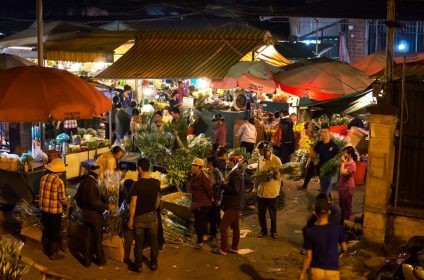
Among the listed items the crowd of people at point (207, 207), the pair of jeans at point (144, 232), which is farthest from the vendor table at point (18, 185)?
the pair of jeans at point (144, 232)

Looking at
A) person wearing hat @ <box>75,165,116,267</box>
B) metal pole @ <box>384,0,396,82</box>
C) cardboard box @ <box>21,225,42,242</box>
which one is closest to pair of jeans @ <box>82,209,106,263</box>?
person wearing hat @ <box>75,165,116,267</box>

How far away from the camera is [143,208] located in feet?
28.6

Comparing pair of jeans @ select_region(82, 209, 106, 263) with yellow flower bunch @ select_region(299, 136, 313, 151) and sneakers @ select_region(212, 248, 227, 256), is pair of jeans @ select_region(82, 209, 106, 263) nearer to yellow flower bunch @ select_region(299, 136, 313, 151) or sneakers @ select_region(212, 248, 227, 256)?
sneakers @ select_region(212, 248, 227, 256)

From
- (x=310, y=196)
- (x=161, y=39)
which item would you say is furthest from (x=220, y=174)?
(x=161, y=39)

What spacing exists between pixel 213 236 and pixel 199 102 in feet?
29.4

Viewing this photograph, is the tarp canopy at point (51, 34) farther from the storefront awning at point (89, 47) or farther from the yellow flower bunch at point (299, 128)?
the yellow flower bunch at point (299, 128)

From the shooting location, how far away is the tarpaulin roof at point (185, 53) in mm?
14109

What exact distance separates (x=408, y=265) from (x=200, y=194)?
3.80m

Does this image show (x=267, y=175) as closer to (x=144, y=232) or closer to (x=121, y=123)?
(x=144, y=232)

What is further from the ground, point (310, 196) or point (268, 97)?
point (268, 97)

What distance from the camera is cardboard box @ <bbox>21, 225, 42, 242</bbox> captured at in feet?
32.0

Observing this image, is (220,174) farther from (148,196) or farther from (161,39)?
(161,39)

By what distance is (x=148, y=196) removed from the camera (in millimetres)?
8703

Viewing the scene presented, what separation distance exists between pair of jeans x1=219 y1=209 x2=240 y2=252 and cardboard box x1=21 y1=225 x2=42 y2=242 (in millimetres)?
3114
